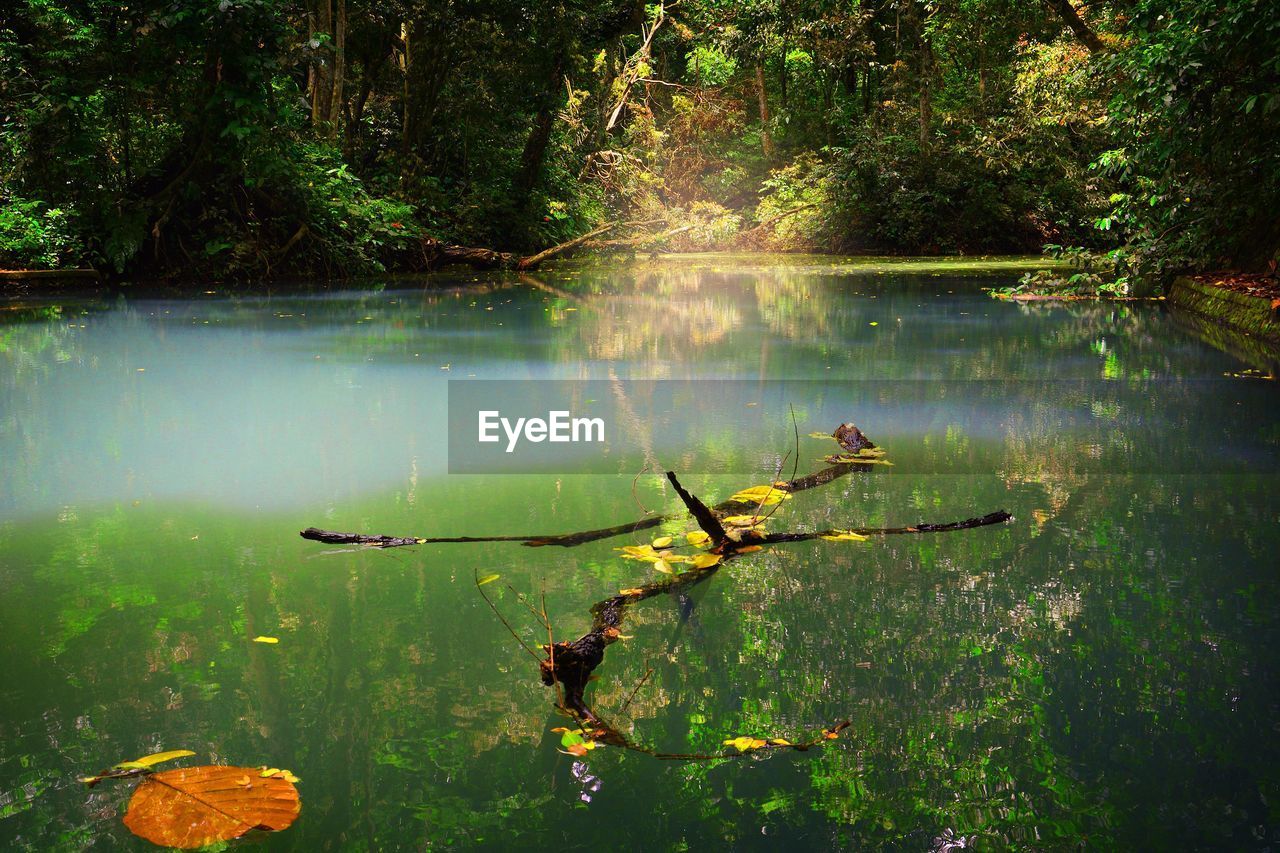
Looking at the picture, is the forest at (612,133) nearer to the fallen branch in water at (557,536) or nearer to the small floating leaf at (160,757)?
the fallen branch in water at (557,536)

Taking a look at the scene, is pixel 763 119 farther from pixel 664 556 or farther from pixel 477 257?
pixel 664 556

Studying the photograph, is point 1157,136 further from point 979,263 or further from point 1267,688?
point 979,263

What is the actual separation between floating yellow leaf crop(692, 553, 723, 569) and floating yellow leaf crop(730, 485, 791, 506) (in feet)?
2.11

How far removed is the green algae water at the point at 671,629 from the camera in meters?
2.16

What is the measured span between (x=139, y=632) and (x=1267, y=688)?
2.90m

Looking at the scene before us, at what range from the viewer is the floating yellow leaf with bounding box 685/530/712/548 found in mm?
3781

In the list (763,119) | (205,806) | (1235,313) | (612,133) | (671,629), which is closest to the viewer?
(205,806)

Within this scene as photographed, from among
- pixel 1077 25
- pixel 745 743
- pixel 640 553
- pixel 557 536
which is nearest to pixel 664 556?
pixel 640 553

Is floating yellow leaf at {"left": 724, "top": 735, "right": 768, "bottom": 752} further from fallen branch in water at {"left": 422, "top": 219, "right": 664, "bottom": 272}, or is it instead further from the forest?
fallen branch in water at {"left": 422, "top": 219, "right": 664, "bottom": 272}

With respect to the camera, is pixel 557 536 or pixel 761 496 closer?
pixel 557 536

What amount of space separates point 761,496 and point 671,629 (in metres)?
1.41

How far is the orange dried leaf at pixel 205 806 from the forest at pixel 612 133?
29.1ft

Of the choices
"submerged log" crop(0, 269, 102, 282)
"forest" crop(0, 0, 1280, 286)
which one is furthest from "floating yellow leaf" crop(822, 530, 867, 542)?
"submerged log" crop(0, 269, 102, 282)

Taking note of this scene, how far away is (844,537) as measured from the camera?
12.7 ft
